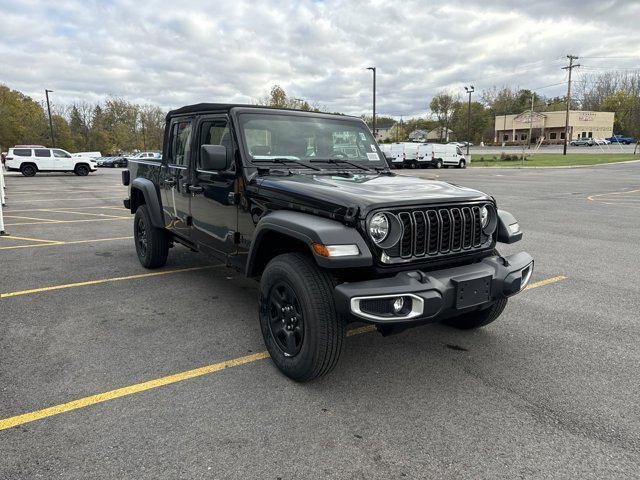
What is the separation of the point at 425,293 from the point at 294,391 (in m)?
1.11

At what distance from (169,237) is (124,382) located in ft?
10.1

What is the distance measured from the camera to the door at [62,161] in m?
28.8

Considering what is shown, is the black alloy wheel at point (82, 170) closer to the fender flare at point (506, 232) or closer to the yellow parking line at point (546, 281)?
the yellow parking line at point (546, 281)

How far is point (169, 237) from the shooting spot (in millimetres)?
6059

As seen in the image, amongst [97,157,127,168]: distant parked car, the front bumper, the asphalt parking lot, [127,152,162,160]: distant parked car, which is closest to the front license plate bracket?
the front bumper

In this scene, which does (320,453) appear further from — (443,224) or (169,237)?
(169,237)

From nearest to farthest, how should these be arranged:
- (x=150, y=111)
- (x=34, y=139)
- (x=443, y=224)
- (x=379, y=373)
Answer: (x=443, y=224), (x=379, y=373), (x=34, y=139), (x=150, y=111)

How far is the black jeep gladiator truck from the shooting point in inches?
112

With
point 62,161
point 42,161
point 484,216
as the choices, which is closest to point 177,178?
point 484,216

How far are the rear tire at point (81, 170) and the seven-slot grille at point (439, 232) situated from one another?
1219 inches

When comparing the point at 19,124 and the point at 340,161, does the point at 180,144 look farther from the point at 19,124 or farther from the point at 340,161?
the point at 19,124

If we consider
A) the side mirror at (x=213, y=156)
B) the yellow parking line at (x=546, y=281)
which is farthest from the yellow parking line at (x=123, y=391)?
the yellow parking line at (x=546, y=281)

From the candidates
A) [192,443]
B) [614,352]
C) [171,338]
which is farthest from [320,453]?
[614,352]

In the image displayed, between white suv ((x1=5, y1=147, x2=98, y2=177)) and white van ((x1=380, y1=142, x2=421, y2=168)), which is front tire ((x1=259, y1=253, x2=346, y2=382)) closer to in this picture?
white suv ((x1=5, y1=147, x2=98, y2=177))
